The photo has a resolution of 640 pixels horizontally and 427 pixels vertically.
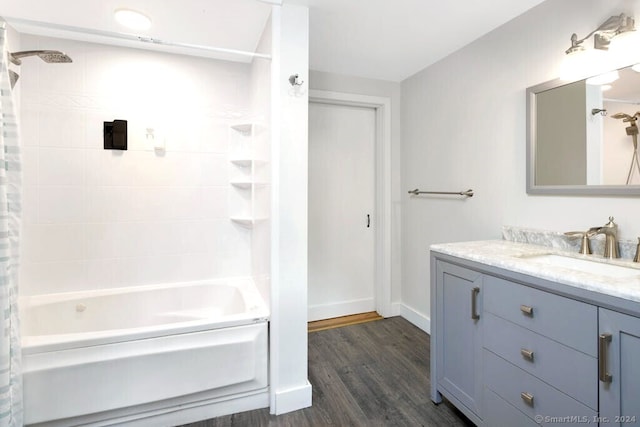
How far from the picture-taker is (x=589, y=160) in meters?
1.56

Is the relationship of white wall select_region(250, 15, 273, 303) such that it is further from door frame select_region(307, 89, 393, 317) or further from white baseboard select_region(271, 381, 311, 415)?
door frame select_region(307, 89, 393, 317)

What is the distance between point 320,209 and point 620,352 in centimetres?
222

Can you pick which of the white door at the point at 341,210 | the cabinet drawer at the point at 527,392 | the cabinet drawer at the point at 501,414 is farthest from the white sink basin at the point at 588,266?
the white door at the point at 341,210

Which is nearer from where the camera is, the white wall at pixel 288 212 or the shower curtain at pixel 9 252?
the shower curtain at pixel 9 252

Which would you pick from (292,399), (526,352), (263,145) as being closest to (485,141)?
(526,352)

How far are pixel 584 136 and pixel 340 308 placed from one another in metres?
2.31

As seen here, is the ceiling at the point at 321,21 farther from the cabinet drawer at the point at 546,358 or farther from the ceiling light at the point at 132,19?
the cabinet drawer at the point at 546,358

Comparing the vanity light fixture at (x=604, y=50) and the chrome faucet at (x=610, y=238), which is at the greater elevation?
the vanity light fixture at (x=604, y=50)

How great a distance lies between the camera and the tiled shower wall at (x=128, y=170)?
2.03 metres

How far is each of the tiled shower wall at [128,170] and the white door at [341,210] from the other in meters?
0.72

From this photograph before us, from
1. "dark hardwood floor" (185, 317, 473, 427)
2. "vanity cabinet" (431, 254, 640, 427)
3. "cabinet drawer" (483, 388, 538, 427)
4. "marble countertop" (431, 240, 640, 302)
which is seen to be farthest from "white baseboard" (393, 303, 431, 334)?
"cabinet drawer" (483, 388, 538, 427)

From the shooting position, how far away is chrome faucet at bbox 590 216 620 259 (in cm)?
143

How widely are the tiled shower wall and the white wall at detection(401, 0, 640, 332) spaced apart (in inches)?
61.1

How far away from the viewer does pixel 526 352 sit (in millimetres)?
1277
